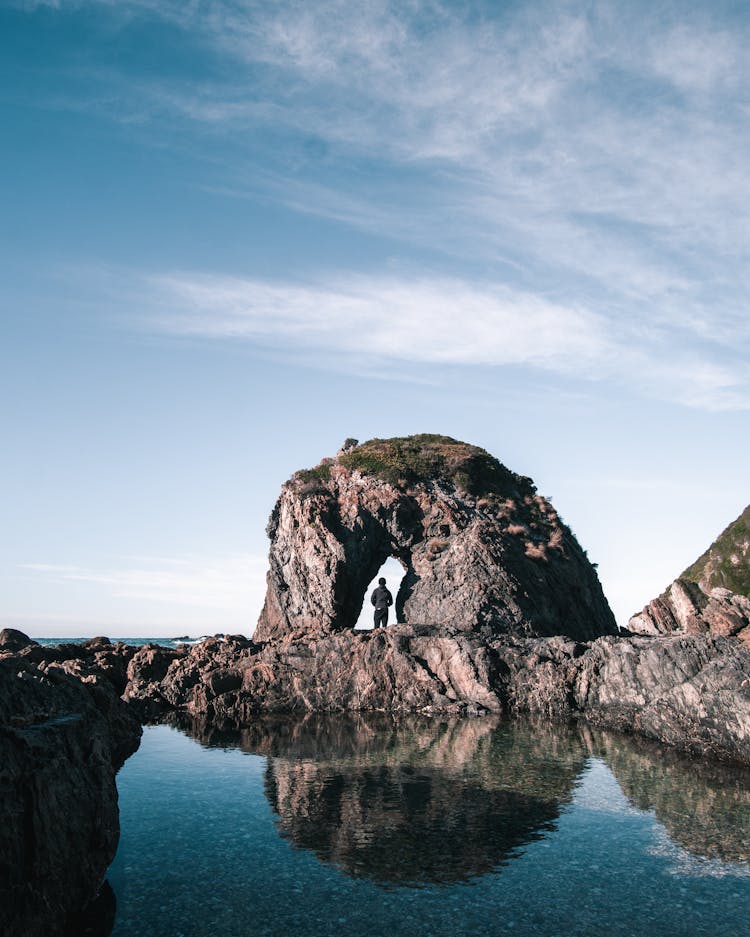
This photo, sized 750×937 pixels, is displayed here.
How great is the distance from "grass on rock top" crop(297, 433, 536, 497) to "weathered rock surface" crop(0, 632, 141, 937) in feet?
114

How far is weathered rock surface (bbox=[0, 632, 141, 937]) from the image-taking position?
9.68 metres

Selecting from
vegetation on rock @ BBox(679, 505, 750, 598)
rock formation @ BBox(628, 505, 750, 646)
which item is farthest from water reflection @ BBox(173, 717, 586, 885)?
vegetation on rock @ BBox(679, 505, 750, 598)

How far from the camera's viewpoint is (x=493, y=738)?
25.8 meters

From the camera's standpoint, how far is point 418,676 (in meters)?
33.4

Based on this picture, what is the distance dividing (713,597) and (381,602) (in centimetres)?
2142

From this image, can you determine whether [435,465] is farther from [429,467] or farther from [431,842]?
[431,842]

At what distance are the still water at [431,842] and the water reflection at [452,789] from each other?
0.07 m

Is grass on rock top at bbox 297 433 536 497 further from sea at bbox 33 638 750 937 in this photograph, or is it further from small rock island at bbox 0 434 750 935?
sea at bbox 33 638 750 937

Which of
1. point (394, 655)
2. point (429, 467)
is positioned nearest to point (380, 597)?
point (394, 655)

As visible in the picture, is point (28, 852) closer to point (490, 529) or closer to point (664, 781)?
point (664, 781)

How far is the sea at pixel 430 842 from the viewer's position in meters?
11.1

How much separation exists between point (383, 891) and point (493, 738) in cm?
1460

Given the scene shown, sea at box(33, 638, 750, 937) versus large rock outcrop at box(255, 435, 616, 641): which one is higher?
large rock outcrop at box(255, 435, 616, 641)

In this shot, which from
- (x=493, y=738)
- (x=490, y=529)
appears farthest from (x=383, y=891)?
(x=490, y=529)
